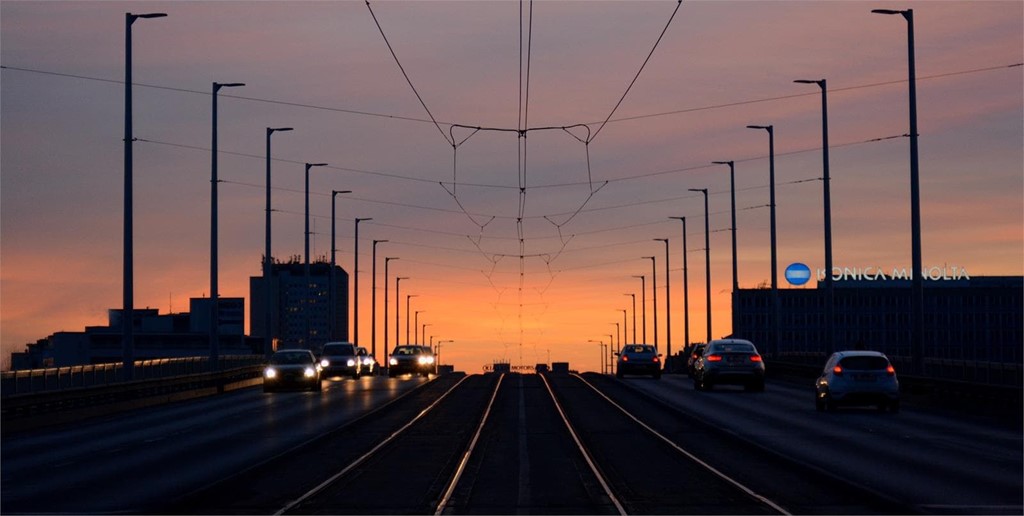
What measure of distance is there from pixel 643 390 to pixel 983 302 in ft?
467

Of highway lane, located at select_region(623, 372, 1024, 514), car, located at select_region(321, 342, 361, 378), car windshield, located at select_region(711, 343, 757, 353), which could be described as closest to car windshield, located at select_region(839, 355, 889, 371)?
highway lane, located at select_region(623, 372, 1024, 514)

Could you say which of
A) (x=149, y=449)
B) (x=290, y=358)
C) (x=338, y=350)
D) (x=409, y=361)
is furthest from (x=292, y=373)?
(x=149, y=449)

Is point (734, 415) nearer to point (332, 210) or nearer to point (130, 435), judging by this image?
point (130, 435)

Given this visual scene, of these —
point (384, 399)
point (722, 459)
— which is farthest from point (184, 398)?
point (722, 459)

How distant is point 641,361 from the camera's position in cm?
7456

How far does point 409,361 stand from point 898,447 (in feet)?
197

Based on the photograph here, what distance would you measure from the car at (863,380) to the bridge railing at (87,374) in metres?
20.5

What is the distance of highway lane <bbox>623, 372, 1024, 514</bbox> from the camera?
19297 mm

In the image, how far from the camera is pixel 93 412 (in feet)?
133

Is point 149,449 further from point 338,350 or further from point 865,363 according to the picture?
point 338,350

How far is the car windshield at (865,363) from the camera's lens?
39.9 m

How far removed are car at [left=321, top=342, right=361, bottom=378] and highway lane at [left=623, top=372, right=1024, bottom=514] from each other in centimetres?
3105

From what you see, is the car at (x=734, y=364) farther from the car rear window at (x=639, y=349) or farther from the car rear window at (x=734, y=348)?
the car rear window at (x=639, y=349)

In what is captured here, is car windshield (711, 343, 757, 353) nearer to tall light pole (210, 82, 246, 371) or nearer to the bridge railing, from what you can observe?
tall light pole (210, 82, 246, 371)
